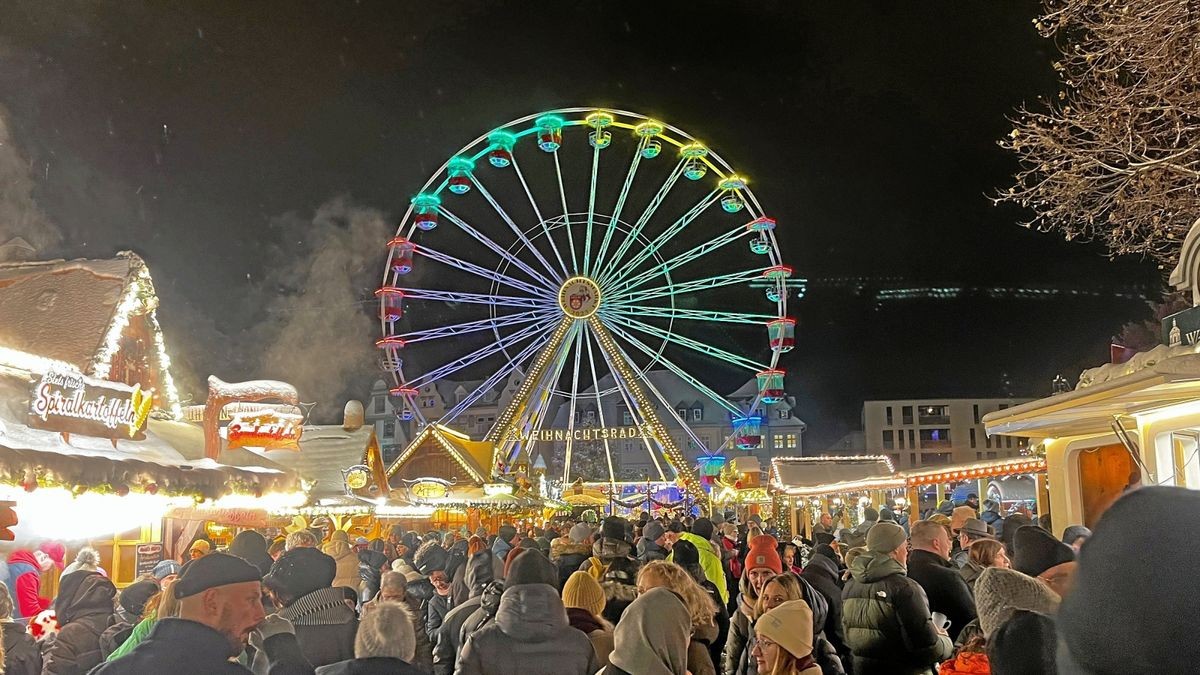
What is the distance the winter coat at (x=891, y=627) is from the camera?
4.98m

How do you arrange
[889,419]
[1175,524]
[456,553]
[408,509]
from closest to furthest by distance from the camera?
[1175,524], [456,553], [408,509], [889,419]

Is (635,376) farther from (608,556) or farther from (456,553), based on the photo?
(608,556)

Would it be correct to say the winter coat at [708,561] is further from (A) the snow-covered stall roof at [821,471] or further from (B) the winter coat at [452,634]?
(A) the snow-covered stall roof at [821,471]

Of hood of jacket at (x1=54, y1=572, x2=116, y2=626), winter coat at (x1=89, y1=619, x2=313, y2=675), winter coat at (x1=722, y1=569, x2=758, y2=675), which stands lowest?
winter coat at (x1=722, y1=569, x2=758, y2=675)

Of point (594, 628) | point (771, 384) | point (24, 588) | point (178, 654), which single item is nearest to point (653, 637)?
point (594, 628)

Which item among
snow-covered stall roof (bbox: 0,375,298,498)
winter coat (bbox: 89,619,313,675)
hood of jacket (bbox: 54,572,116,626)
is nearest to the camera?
winter coat (bbox: 89,619,313,675)

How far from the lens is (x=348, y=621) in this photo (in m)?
4.74

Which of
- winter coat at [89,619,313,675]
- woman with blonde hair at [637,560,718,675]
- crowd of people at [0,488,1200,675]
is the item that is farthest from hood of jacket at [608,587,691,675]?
winter coat at [89,619,313,675]

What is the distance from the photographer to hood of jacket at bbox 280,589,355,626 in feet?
15.2

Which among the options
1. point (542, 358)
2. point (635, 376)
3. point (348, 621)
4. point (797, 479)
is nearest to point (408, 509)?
point (542, 358)

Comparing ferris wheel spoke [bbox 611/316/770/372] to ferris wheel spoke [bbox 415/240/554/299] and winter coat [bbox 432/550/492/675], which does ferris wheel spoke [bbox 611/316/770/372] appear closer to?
ferris wheel spoke [bbox 415/240/554/299]

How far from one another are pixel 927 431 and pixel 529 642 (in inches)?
3340

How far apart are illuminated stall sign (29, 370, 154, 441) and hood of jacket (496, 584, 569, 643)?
7752 mm

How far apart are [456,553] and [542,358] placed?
2124 cm
